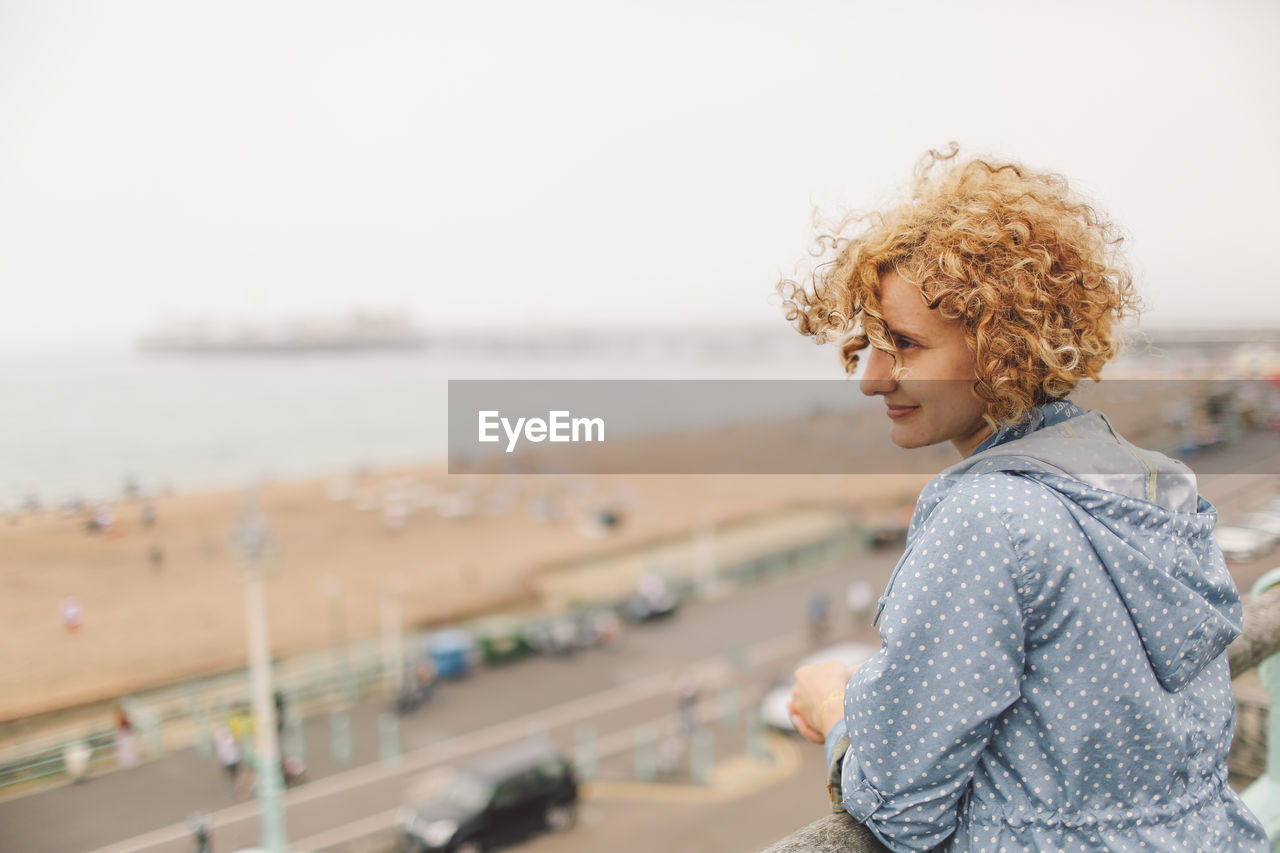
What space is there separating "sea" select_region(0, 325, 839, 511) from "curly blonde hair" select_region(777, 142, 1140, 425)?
0.89 metres

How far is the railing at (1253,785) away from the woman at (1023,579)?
2cm

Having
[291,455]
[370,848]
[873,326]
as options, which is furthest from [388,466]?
[873,326]

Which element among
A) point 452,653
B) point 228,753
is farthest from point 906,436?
point 452,653

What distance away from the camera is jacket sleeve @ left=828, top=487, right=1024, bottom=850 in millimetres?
444

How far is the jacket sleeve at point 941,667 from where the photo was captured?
1.46 feet

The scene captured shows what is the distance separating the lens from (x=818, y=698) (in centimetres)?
63

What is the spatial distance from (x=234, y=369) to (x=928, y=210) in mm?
33250

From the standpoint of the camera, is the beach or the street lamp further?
the beach

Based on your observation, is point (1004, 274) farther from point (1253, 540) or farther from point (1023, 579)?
point (1253, 540)

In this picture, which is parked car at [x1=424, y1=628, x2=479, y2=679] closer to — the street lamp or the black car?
the street lamp

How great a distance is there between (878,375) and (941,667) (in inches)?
7.6

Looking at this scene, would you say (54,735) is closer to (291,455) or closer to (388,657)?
(388,657)

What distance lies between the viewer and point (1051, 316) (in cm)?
56

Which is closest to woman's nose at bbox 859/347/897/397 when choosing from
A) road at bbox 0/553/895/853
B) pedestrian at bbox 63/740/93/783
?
road at bbox 0/553/895/853
